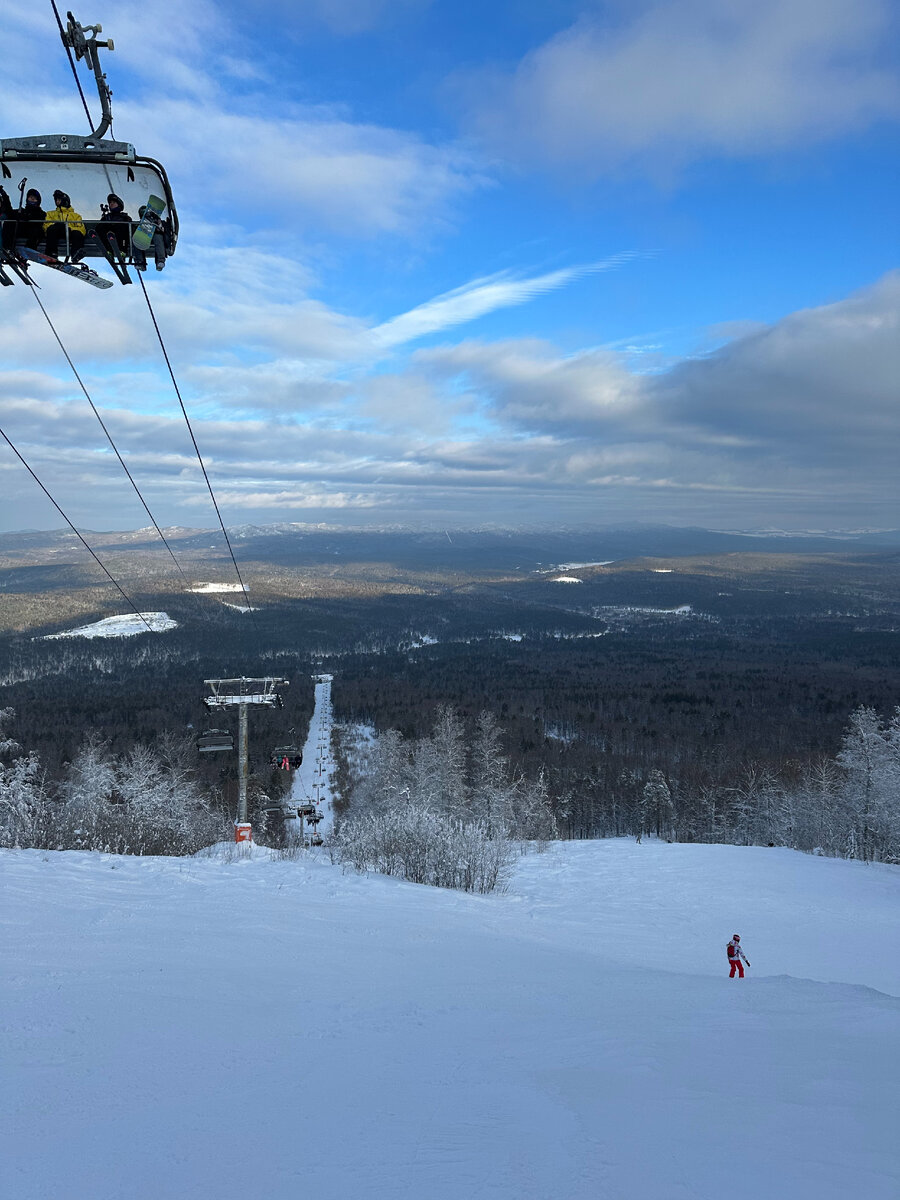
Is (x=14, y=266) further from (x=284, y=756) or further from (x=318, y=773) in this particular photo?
(x=318, y=773)

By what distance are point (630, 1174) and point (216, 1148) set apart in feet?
10.3

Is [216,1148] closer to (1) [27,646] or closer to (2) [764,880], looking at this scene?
(2) [764,880]

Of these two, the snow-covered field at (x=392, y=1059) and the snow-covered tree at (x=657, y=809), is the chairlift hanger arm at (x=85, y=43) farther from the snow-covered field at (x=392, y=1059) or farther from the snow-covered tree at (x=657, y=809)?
the snow-covered tree at (x=657, y=809)

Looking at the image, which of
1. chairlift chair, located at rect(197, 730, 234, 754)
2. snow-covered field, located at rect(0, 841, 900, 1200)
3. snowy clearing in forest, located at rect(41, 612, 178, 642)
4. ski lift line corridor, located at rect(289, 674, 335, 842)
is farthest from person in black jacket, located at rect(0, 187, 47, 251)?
snowy clearing in forest, located at rect(41, 612, 178, 642)

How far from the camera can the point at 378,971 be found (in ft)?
29.8

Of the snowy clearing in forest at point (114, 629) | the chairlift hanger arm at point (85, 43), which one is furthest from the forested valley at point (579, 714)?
the chairlift hanger arm at point (85, 43)

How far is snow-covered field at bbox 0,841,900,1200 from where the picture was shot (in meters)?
4.47

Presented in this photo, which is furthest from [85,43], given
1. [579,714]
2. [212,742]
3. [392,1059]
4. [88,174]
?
[579,714]

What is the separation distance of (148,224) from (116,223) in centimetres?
33

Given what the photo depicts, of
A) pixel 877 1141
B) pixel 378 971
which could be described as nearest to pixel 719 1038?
pixel 877 1141

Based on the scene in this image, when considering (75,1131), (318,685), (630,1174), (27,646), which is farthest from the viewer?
(27,646)

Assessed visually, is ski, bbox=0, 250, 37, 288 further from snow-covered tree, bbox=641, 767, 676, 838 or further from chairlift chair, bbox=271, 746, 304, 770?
snow-covered tree, bbox=641, 767, 676, 838

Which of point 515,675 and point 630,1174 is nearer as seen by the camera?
point 630,1174

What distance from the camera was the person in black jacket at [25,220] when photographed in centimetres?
638
